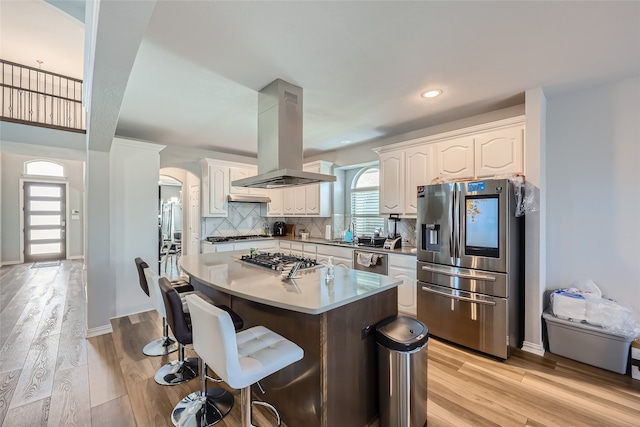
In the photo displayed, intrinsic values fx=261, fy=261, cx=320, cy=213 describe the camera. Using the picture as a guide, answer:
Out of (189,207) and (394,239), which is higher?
(189,207)

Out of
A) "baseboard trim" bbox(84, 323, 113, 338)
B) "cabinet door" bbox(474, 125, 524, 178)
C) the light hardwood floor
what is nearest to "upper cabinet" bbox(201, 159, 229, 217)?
"baseboard trim" bbox(84, 323, 113, 338)

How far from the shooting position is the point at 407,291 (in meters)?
3.34

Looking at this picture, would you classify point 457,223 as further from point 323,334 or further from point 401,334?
point 323,334

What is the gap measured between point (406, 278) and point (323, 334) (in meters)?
2.15

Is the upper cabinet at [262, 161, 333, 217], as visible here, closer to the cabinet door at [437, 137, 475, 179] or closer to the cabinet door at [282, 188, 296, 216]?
the cabinet door at [282, 188, 296, 216]

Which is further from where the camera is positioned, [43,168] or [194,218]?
[43,168]

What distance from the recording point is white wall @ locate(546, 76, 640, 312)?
2.41 metres

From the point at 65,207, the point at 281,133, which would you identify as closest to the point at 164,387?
the point at 281,133

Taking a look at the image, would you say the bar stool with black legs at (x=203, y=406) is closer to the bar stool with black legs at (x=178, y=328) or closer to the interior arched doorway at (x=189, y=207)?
the bar stool with black legs at (x=178, y=328)

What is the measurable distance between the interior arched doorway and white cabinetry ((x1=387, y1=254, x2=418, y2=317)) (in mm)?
3715

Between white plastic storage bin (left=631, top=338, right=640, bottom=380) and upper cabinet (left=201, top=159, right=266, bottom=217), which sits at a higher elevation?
upper cabinet (left=201, top=159, right=266, bottom=217)

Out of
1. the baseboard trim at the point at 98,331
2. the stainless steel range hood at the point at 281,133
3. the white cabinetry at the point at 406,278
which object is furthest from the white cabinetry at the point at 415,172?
the baseboard trim at the point at 98,331

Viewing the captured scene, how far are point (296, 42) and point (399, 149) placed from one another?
7.46ft

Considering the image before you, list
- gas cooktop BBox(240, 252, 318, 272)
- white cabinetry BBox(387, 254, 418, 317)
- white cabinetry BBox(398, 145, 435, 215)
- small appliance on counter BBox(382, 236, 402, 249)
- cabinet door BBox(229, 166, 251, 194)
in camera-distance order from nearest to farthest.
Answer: gas cooktop BBox(240, 252, 318, 272), white cabinetry BBox(387, 254, 418, 317), white cabinetry BBox(398, 145, 435, 215), small appliance on counter BBox(382, 236, 402, 249), cabinet door BBox(229, 166, 251, 194)
